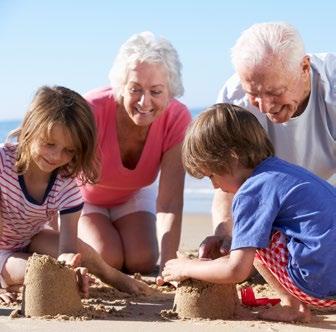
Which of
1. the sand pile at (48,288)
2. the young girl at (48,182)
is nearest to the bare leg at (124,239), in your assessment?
the young girl at (48,182)

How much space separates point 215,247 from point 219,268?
0.53m

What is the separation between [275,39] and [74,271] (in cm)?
153

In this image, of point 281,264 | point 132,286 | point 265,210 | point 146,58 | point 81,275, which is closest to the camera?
point 265,210

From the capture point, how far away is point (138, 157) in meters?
5.43

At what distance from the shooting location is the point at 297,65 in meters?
4.21

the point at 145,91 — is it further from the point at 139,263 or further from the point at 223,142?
the point at 223,142

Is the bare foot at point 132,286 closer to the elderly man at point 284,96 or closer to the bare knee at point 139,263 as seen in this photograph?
the elderly man at point 284,96

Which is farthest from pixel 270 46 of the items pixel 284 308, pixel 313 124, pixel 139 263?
pixel 139 263

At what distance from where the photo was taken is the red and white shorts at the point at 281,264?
3.60 m

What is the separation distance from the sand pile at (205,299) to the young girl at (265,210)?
0.10 metres

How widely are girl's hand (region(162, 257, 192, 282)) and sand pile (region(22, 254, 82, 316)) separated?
0.47 m

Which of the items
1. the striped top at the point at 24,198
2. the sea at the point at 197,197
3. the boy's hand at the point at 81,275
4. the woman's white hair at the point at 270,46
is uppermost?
the woman's white hair at the point at 270,46

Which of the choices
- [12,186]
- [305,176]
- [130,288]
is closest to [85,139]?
[12,186]

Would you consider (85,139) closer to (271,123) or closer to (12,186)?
(12,186)
